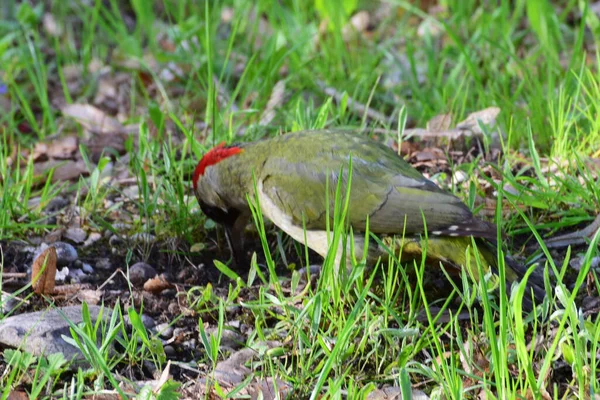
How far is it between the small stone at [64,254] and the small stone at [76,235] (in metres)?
0.15

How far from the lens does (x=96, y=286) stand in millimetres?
3805

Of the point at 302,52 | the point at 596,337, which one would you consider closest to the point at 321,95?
the point at 302,52

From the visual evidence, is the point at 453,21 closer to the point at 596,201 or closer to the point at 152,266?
the point at 596,201

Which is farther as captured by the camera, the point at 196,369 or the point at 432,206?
the point at 432,206

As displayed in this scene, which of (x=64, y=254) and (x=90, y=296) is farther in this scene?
(x=64, y=254)

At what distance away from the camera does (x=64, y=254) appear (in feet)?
13.2

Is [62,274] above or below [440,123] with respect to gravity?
below

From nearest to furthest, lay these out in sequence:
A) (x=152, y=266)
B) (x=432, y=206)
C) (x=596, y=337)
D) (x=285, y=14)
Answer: (x=596, y=337) < (x=432, y=206) < (x=152, y=266) < (x=285, y=14)

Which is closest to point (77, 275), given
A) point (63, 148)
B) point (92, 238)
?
point (92, 238)

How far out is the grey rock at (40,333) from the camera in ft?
10.3

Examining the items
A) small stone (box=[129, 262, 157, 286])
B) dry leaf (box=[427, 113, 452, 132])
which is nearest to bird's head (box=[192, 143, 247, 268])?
small stone (box=[129, 262, 157, 286])

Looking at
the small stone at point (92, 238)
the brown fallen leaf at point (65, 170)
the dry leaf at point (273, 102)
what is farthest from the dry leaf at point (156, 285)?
the dry leaf at point (273, 102)

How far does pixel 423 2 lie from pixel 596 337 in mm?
5195

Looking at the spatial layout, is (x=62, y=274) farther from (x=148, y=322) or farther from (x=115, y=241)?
(x=148, y=322)
